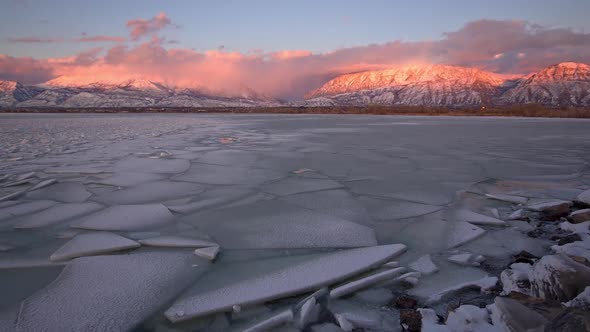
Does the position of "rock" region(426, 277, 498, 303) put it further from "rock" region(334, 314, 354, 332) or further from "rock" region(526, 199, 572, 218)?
"rock" region(526, 199, 572, 218)

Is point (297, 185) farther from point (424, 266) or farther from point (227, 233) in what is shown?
point (424, 266)

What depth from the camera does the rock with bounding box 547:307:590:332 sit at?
1411mm

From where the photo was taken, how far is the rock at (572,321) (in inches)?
55.6

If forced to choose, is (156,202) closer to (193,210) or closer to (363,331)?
(193,210)

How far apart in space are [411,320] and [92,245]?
226cm

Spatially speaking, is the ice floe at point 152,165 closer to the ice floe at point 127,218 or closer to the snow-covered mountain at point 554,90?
the ice floe at point 127,218

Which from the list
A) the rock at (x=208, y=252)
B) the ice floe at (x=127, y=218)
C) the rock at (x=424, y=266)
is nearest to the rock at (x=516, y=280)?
the rock at (x=424, y=266)

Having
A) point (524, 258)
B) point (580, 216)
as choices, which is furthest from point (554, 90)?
point (524, 258)

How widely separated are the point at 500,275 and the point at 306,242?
134cm

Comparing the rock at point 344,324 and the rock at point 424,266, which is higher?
the rock at point 424,266

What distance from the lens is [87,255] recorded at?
253 centimetres

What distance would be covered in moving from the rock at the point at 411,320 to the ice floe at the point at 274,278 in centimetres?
46

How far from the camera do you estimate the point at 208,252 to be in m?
2.53

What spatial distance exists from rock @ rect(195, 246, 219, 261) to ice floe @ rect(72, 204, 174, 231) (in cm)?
81
